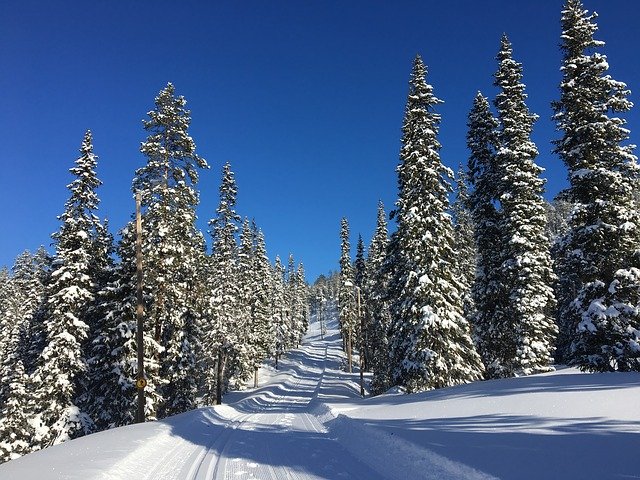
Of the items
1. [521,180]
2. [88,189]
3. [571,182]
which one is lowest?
[571,182]

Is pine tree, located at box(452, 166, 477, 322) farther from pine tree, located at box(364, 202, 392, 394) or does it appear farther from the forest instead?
the forest

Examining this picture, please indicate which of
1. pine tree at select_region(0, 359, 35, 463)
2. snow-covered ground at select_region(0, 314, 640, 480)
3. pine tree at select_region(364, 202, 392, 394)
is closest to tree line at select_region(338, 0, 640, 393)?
snow-covered ground at select_region(0, 314, 640, 480)

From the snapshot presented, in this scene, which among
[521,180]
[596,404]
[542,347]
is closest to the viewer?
[596,404]

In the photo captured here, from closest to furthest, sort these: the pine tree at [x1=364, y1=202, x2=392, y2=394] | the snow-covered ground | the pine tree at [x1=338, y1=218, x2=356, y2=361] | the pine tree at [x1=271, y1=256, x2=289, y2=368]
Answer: the snow-covered ground < the pine tree at [x1=364, y1=202, x2=392, y2=394] < the pine tree at [x1=338, y1=218, x2=356, y2=361] < the pine tree at [x1=271, y1=256, x2=289, y2=368]

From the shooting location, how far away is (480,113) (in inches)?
1137

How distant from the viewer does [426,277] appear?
2394cm

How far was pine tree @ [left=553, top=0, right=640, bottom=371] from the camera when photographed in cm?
1738

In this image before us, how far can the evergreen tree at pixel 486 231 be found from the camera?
25469mm

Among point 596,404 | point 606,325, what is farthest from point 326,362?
point 596,404

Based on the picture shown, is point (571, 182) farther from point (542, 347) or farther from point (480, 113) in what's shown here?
point (480, 113)

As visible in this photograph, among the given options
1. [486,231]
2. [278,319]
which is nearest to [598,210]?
[486,231]

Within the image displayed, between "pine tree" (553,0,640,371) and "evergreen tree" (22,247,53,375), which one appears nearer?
"pine tree" (553,0,640,371)

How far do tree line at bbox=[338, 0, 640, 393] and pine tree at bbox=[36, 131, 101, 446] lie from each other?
1917cm

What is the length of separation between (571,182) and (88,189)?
2796 cm
